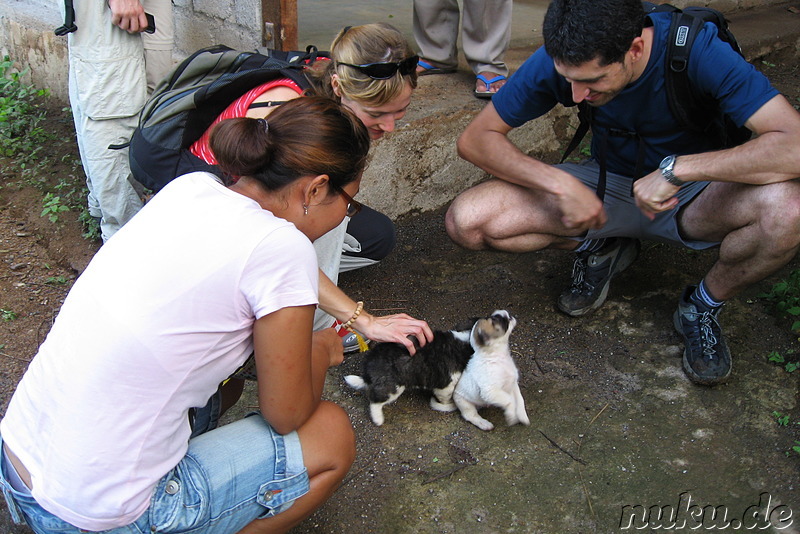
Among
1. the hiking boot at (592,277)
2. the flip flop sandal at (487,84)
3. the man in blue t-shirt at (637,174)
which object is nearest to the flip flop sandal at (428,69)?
the flip flop sandal at (487,84)

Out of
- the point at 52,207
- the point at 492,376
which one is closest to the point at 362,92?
the point at 492,376

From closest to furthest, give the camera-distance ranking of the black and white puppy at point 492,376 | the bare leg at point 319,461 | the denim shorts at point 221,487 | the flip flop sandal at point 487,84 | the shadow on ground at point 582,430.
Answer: the denim shorts at point 221,487
the bare leg at point 319,461
the shadow on ground at point 582,430
the black and white puppy at point 492,376
the flip flop sandal at point 487,84

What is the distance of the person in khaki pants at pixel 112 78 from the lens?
3.26 meters

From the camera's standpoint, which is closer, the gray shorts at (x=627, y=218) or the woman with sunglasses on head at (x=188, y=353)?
the woman with sunglasses on head at (x=188, y=353)

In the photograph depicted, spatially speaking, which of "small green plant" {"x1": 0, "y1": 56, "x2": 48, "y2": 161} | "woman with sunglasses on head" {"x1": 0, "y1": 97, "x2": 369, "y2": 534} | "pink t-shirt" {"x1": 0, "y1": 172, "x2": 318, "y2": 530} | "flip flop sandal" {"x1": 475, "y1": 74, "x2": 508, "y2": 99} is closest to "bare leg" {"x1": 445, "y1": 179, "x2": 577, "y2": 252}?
"flip flop sandal" {"x1": 475, "y1": 74, "x2": 508, "y2": 99}

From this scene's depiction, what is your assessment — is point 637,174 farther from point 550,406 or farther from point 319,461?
point 319,461

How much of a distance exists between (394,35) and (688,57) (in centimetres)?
113

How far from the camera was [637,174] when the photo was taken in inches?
121

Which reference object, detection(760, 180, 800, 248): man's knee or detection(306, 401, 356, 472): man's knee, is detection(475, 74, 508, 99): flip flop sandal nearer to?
detection(760, 180, 800, 248): man's knee

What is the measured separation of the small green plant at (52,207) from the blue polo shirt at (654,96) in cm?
257

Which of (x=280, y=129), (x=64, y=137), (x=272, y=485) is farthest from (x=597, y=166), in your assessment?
(x=64, y=137)

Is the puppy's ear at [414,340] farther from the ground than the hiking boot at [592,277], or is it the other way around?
the puppy's ear at [414,340]

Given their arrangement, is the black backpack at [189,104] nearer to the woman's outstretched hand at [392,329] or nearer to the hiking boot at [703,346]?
the woman's outstretched hand at [392,329]

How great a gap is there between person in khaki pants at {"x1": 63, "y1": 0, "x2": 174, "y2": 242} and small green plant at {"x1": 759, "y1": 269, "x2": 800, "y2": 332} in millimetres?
3023
